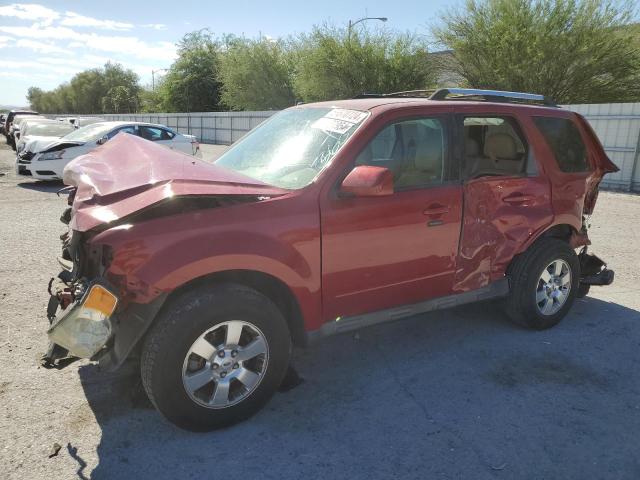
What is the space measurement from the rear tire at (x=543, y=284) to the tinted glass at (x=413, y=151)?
1.21m

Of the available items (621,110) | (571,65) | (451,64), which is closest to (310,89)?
(451,64)

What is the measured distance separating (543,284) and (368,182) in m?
2.22

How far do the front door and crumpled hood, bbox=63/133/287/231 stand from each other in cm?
54

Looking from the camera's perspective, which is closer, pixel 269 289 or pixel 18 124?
pixel 269 289

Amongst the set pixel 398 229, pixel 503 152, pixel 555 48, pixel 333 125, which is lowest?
pixel 398 229

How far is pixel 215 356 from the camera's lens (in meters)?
2.86

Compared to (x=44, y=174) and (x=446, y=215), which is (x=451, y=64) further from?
(x=446, y=215)

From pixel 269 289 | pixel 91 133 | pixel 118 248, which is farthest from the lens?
pixel 91 133

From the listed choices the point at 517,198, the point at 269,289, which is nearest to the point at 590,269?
the point at 517,198

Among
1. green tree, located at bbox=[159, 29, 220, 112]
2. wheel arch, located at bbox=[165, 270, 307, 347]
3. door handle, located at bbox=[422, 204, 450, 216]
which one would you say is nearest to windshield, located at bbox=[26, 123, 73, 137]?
wheel arch, located at bbox=[165, 270, 307, 347]

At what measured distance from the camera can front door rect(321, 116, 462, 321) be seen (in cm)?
322

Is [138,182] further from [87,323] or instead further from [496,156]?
[496,156]

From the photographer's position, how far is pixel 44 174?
12562mm

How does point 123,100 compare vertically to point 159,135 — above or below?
above
